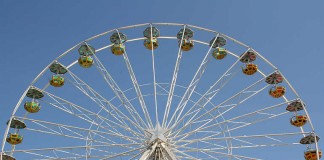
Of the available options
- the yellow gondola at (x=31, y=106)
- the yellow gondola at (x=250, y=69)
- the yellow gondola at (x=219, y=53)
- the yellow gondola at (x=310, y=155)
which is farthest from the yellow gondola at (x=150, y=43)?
the yellow gondola at (x=310, y=155)

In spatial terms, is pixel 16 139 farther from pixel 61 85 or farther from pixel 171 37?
pixel 171 37

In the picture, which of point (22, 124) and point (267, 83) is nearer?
point (22, 124)

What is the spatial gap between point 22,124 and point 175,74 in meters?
7.77

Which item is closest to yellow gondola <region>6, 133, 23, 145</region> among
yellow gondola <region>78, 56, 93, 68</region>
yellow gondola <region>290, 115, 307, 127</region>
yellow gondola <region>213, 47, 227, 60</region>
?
yellow gondola <region>78, 56, 93, 68</region>

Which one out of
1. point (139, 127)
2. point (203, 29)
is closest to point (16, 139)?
point (139, 127)

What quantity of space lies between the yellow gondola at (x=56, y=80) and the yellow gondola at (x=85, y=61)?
1268 millimetres

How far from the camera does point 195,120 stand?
20562mm

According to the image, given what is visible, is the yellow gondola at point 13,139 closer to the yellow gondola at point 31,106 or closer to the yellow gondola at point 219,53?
the yellow gondola at point 31,106

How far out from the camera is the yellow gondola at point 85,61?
2322 cm

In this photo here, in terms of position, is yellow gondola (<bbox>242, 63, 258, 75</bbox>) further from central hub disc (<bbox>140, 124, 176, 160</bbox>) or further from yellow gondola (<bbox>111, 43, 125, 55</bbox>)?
yellow gondola (<bbox>111, 43, 125, 55</bbox>)

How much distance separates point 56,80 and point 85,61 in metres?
1.77

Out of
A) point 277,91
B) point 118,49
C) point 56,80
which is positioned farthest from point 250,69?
point 56,80

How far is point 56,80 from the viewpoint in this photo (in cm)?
2314

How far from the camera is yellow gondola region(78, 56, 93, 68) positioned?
23216 millimetres
